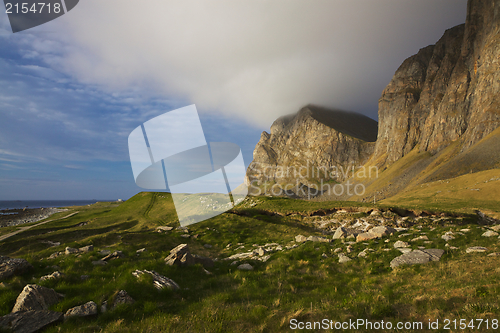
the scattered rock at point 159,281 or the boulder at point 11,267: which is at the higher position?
the boulder at point 11,267

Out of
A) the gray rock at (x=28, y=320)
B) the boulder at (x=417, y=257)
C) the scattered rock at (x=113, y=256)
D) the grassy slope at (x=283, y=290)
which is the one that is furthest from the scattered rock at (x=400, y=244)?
the scattered rock at (x=113, y=256)

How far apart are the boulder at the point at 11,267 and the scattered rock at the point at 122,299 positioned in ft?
17.4

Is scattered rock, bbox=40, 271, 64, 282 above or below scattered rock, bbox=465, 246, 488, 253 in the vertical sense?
above

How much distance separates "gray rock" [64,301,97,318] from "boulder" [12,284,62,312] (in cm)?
106

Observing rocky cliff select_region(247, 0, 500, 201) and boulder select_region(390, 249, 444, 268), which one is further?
rocky cliff select_region(247, 0, 500, 201)

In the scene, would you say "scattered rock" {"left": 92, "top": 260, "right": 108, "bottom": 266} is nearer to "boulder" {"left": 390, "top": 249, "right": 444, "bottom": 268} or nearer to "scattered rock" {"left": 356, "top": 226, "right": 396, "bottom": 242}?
"boulder" {"left": 390, "top": 249, "right": 444, "bottom": 268}

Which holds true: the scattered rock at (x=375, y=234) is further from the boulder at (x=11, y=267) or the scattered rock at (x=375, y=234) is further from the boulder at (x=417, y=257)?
the boulder at (x=11, y=267)

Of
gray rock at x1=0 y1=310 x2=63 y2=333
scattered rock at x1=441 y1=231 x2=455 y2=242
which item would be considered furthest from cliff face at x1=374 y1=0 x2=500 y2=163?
gray rock at x1=0 y1=310 x2=63 y2=333

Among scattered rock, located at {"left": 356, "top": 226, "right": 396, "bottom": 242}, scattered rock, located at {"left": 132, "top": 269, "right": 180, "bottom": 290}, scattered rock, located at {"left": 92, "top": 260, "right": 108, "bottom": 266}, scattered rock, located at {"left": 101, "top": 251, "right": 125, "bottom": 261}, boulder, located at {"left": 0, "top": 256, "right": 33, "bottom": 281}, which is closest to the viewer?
boulder, located at {"left": 0, "top": 256, "right": 33, "bottom": 281}

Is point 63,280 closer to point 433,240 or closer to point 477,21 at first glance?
point 433,240

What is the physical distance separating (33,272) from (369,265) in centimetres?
1818

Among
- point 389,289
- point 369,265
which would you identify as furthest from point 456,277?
point 369,265

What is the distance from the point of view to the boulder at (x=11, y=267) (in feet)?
29.5

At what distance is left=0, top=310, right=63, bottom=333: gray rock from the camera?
5699mm
